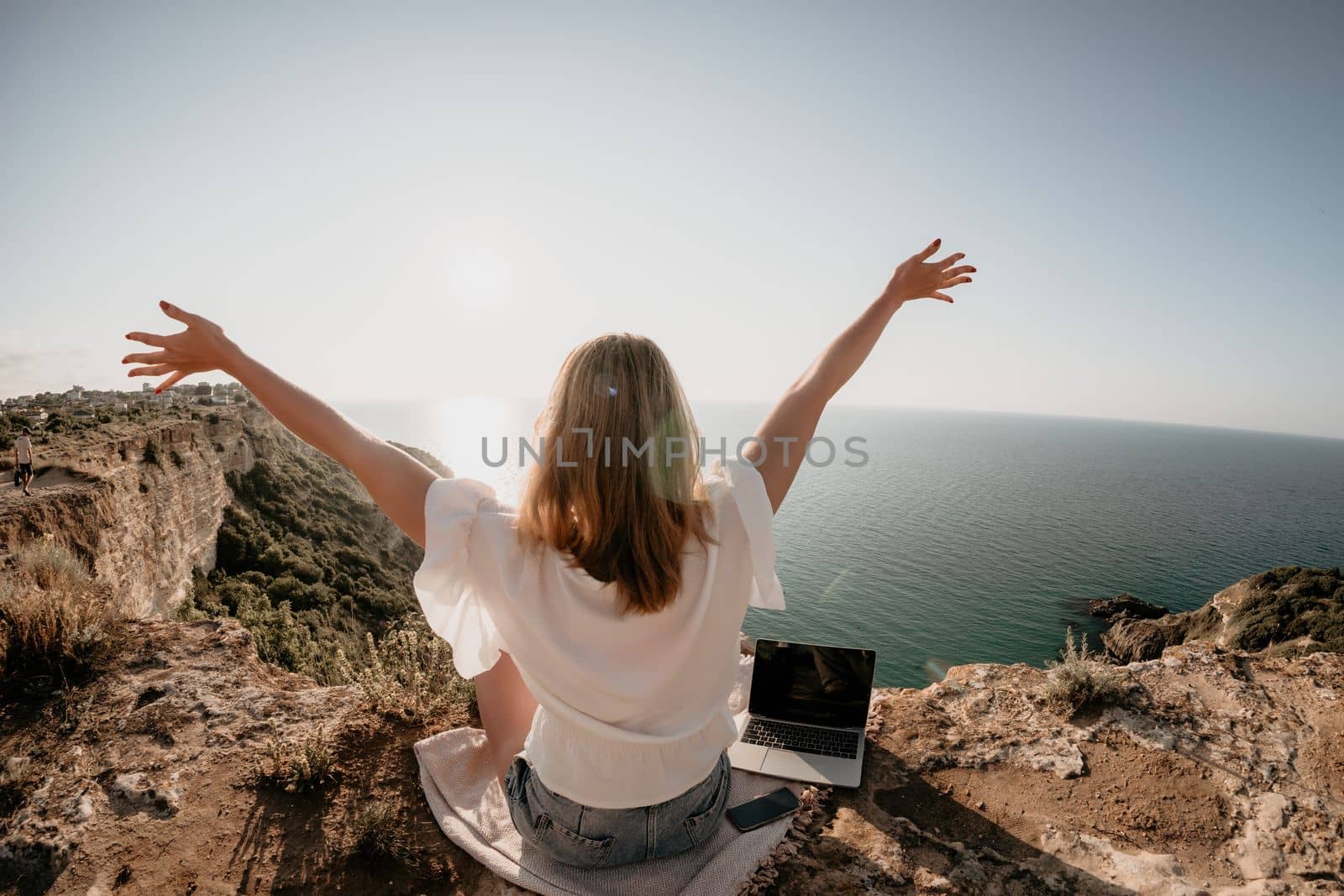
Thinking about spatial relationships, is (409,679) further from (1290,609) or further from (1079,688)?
(1290,609)

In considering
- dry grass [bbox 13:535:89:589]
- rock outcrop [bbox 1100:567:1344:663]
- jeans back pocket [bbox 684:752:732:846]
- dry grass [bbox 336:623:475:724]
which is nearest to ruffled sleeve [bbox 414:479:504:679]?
jeans back pocket [bbox 684:752:732:846]

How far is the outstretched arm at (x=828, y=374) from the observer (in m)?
2.08

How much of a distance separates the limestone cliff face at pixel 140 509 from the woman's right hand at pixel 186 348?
25.5 ft

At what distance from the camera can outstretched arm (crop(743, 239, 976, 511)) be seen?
2.08 meters

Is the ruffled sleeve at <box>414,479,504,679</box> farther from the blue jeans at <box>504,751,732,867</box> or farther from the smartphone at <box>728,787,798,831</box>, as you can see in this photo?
the smartphone at <box>728,787,798,831</box>

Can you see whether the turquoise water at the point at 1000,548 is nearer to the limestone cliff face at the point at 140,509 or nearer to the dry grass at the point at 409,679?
the dry grass at the point at 409,679

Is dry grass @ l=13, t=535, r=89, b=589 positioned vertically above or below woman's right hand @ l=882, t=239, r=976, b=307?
below

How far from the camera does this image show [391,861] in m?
2.54

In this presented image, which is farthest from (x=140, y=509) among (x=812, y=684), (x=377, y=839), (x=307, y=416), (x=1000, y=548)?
(x=1000, y=548)

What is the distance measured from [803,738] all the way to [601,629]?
1989mm

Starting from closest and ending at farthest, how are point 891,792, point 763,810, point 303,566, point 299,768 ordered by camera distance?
1. point 763,810
2. point 299,768
3. point 891,792
4. point 303,566

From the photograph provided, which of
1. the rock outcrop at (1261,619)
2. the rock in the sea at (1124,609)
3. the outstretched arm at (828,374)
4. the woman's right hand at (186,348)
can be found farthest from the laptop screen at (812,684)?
the rock in the sea at (1124,609)

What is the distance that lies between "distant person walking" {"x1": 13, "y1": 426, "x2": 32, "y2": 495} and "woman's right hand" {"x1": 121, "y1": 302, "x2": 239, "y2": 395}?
1285 cm

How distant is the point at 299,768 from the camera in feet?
9.64
